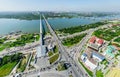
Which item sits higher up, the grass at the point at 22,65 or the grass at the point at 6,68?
the grass at the point at 22,65

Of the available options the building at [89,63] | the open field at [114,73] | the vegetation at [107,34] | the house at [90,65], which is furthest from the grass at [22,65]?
the vegetation at [107,34]

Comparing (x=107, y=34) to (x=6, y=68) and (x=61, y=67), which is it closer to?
(x=61, y=67)

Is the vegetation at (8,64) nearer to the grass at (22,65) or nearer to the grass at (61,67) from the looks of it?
the grass at (22,65)

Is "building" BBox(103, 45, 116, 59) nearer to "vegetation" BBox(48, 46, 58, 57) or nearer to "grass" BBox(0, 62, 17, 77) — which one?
"vegetation" BBox(48, 46, 58, 57)

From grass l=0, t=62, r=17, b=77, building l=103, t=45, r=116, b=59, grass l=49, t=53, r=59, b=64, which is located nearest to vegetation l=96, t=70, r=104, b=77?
building l=103, t=45, r=116, b=59

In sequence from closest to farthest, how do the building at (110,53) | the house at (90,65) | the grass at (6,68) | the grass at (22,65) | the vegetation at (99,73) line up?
1. the vegetation at (99,73)
2. the house at (90,65)
3. the grass at (6,68)
4. the grass at (22,65)
5. the building at (110,53)

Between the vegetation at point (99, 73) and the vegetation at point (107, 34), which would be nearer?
the vegetation at point (99, 73)

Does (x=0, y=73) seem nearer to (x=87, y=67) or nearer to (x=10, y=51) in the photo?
(x=10, y=51)

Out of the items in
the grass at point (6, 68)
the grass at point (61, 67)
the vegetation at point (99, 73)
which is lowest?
the grass at point (6, 68)
